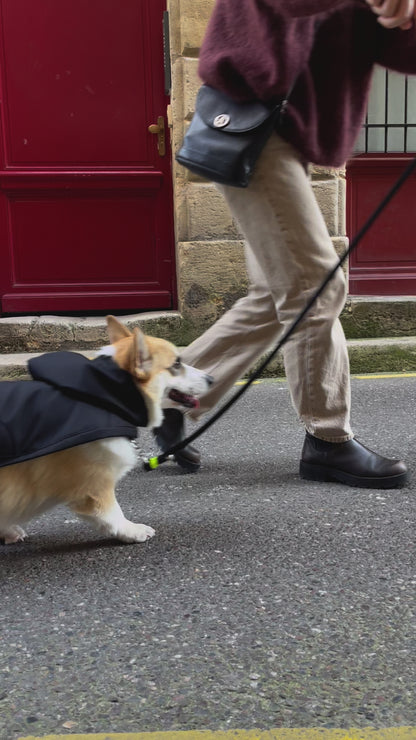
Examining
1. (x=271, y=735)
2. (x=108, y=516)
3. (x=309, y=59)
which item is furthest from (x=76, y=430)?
(x=309, y=59)

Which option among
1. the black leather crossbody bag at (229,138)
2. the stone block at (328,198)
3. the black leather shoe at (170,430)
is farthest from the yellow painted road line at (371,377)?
the black leather crossbody bag at (229,138)

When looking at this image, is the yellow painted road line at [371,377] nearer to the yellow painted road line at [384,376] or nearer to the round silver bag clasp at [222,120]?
the yellow painted road line at [384,376]

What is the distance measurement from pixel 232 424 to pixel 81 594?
6.74 ft

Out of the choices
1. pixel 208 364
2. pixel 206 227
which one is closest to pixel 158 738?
pixel 208 364

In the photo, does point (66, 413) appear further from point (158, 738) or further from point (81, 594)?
point (158, 738)

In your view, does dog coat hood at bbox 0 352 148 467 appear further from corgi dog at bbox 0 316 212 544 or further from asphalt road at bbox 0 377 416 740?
asphalt road at bbox 0 377 416 740

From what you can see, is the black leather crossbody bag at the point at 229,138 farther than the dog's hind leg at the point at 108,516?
Yes

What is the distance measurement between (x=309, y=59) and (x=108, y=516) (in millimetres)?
1742

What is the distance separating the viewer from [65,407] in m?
2.17

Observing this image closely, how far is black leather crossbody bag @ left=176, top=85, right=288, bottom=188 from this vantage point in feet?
8.09

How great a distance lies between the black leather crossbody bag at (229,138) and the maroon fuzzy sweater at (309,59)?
45 millimetres

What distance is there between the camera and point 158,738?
1.47 m

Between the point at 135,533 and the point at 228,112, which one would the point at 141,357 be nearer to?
the point at 135,533

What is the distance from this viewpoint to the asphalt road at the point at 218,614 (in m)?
1.57
